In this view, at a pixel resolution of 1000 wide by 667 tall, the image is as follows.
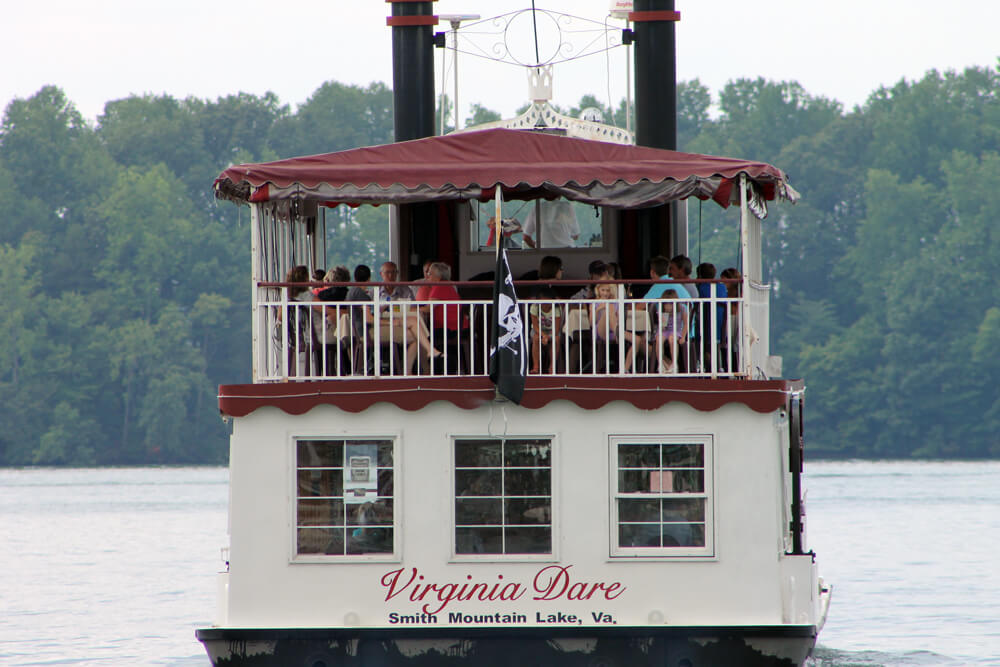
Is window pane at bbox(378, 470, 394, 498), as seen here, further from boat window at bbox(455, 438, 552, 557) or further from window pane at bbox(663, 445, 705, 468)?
window pane at bbox(663, 445, 705, 468)

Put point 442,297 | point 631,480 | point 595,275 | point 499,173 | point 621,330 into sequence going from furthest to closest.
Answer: point 595,275
point 442,297
point 499,173
point 621,330
point 631,480

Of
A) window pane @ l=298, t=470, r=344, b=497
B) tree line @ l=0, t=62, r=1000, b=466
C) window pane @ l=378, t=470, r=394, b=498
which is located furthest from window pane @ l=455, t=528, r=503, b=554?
tree line @ l=0, t=62, r=1000, b=466

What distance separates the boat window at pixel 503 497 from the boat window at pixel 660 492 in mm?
553

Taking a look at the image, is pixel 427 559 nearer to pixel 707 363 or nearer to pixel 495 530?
pixel 495 530

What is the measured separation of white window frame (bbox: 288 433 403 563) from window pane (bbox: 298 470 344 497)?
2.2 inches

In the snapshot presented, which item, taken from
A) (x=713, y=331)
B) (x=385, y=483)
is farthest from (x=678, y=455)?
(x=385, y=483)

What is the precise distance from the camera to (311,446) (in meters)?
13.3

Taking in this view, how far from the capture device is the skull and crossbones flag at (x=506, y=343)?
12859 millimetres

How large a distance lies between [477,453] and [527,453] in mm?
387

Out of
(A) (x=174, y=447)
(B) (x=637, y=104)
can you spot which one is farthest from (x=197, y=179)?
(B) (x=637, y=104)

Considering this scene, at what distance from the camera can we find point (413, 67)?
19766 mm

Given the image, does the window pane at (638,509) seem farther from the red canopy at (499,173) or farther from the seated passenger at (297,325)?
the seated passenger at (297,325)

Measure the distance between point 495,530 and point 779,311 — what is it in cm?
6110

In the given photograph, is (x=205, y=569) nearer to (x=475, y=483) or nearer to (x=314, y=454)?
(x=314, y=454)
